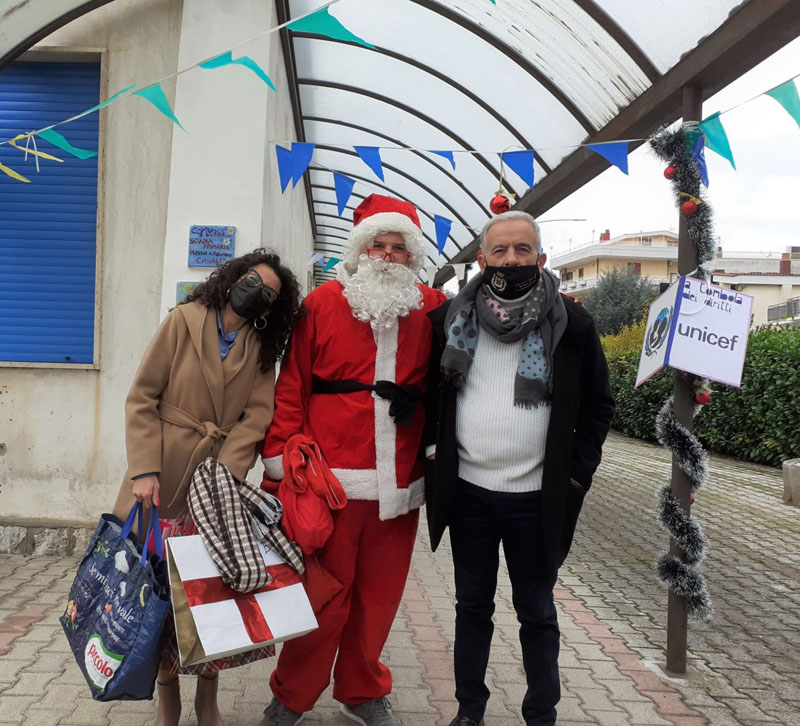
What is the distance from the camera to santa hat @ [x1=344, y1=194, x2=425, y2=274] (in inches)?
112

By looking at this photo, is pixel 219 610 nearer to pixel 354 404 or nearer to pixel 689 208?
pixel 354 404

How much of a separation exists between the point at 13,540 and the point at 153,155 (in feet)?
8.82

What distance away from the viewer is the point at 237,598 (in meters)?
2.38

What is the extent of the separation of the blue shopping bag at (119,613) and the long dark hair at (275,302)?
0.70 metres

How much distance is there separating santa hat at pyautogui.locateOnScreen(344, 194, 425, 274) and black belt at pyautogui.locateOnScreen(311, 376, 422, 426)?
0.46 metres

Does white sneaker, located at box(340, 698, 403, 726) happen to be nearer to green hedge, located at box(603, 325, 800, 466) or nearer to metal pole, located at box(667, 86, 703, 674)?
metal pole, located at box(667, 86, 703, 674)

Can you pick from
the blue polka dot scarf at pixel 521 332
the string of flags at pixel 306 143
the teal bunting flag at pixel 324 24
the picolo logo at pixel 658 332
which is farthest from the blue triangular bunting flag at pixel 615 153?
the blue polka dot scarf at pixel 521 332

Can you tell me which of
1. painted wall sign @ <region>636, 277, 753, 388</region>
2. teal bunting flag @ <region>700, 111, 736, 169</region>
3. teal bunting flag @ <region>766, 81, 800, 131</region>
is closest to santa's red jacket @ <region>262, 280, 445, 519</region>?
painted wall sign @ <region>636, 277, 753, 388</region>

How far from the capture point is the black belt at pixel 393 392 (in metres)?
2.76

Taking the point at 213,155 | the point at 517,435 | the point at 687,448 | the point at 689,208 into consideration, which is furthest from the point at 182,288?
the point at 687,448

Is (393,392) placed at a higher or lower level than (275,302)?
lower

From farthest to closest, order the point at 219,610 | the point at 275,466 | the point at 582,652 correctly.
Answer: the point at 582,652 → the point at 275,466 → the point at 219,610

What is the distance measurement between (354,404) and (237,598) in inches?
31.3

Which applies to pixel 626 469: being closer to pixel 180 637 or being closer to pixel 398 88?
pixel 398 88
